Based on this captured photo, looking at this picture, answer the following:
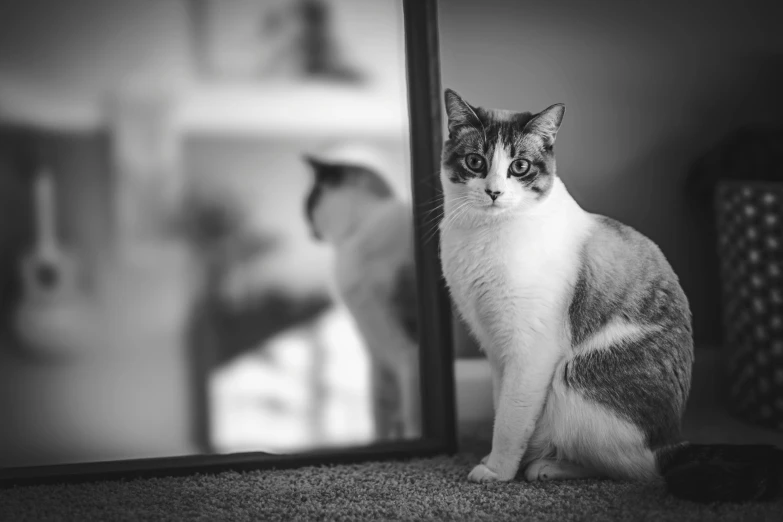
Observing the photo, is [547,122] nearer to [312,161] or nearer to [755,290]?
[312,161]

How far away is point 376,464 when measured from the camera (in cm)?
120

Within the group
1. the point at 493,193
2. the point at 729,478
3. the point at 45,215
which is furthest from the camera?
the point at 45,215

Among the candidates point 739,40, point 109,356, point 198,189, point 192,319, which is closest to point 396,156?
point 198,189

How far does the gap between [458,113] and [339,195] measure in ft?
0.95

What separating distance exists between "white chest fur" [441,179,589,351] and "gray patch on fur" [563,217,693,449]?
1.4 inches

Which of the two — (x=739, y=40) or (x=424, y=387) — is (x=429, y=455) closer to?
(x=424, y=387)

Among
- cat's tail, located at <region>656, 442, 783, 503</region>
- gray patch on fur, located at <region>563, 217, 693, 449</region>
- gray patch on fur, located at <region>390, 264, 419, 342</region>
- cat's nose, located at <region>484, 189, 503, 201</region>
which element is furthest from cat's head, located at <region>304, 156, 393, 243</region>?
cat's tail, located at <region>656, 442, 783, 503</region>

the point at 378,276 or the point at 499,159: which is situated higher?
the point at 499,159

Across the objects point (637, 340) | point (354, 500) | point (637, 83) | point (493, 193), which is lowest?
point (354, 500)

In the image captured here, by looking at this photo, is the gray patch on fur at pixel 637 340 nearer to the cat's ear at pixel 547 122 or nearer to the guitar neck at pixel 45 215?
the cat's ear at pixel 547 122

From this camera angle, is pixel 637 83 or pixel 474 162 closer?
pixel 474 162

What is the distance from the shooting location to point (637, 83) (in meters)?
1.57

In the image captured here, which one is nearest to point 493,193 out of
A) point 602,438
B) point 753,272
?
point 602,438

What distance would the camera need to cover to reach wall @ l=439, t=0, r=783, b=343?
151 centimetres
